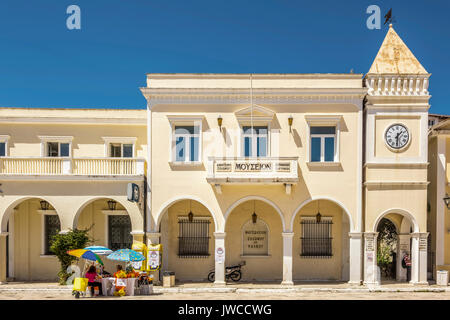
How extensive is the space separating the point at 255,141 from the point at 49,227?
36.0 ft

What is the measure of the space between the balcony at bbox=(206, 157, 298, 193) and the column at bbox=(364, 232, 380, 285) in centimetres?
416

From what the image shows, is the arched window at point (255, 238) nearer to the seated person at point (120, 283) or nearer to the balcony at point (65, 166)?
the balcony at point (65, 166)

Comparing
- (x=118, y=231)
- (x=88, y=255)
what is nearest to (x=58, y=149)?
(x=118, y=231)

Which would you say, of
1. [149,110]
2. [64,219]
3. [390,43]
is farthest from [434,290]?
[64,219]

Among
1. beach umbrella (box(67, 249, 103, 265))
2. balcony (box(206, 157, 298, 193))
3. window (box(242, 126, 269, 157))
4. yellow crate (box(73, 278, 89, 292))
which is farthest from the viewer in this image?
window (box(242, 126, 269, 157))

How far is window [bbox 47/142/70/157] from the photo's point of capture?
63.3ft

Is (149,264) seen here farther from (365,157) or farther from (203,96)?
(365,157)

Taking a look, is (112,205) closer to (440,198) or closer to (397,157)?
(397,157)

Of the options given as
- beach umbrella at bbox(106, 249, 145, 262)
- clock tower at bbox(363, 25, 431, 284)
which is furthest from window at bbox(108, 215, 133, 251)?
clock tower at bbox(363, 25, 431, 284)

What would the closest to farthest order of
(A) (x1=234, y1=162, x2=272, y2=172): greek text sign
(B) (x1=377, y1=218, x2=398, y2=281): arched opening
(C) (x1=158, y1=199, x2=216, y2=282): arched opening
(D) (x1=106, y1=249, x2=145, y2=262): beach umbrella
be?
1. (D) (x1=106, y1=249, x2=145, y2=262): beach umbrella
2. (A) (x1=234, y1=162, x2=272, y2=172): greek text sign
3. (C) (x1=158, y1=199, x2=216, y2=282): arched opening
4. (B) (x1=377, y1=218, x2=398, y2=281): arched opening

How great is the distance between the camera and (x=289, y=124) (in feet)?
56.9

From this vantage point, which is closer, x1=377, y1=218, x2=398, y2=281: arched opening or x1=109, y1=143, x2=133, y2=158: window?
x1=377, y1=218, x2=398, y2=281: arched opening

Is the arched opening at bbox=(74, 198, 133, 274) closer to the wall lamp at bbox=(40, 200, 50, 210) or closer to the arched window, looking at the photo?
the wall lamp at bbox=(40, 200, 50, 210)

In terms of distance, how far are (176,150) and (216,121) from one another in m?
2.26
